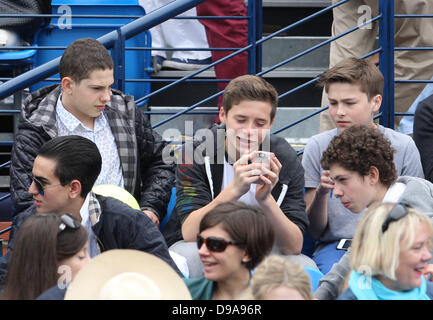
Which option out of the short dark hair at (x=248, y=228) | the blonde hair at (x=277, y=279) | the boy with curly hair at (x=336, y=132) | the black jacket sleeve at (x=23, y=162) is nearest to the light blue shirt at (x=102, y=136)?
the black jacket sleeve at (x=23, y=162)

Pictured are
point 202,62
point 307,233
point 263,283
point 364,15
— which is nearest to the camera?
point 263,283

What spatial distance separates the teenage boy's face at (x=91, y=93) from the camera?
3898mm

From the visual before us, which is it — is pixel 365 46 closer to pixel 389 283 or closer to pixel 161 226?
pixel 161 226

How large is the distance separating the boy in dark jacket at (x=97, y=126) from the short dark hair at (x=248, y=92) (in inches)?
23.3

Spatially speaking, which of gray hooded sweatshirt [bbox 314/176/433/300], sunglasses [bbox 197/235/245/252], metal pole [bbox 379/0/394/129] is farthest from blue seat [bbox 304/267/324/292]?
metal pole [bbox 379/0/394/129]

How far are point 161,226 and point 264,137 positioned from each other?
2.53ft

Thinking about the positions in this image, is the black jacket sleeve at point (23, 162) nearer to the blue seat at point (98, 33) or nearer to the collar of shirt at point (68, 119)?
the collar of shirt at point (68, 119)

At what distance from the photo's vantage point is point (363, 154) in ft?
11.3

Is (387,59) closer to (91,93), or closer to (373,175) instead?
(373,175)

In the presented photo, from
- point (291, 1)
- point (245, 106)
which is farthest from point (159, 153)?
point (291, 1)

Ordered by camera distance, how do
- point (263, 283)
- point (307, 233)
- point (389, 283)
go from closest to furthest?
1. point (263, 283)
2. point (389, 283)
3. point (307, 233)

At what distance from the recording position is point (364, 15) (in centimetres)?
496

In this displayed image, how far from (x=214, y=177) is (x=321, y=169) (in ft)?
1.93

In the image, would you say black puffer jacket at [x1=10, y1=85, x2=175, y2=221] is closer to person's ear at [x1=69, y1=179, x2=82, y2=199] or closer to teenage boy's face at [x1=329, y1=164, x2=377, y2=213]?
person's ear at [x1=69, y1=179, x2=82, y2=199]
